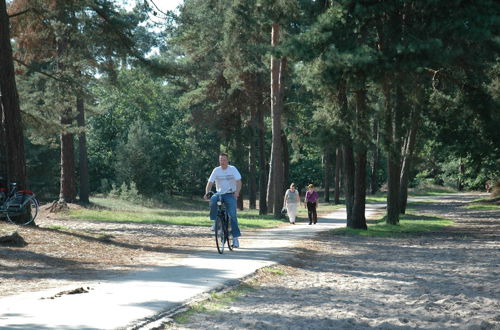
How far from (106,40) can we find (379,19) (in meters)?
8.17

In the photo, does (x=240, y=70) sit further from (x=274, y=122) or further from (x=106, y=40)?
(x=106, y=40)

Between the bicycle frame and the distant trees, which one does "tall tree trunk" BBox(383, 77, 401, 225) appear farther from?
the bicycle frame

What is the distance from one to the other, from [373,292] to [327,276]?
187 centimetres

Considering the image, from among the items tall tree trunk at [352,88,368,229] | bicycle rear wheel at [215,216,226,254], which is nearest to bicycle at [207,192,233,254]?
bicycle rear wheel at [215,216,226,254]

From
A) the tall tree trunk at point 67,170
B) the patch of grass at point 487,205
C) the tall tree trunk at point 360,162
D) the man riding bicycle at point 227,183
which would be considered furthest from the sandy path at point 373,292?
the patch of grass at point 487,205

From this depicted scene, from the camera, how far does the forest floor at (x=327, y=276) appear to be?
321 inches

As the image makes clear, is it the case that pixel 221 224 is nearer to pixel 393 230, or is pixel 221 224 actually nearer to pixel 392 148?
pixel 392 148

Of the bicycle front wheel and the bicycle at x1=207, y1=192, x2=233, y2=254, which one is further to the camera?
the bicycle front wheel

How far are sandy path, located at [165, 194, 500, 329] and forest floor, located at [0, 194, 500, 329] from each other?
2cm

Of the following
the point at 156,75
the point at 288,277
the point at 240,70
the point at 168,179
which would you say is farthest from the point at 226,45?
the point at 168,179

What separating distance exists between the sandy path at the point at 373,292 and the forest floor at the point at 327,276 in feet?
0.05

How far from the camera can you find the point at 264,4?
77.7 feet

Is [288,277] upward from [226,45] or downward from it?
downward

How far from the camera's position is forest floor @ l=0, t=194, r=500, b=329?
8156 millimetres
